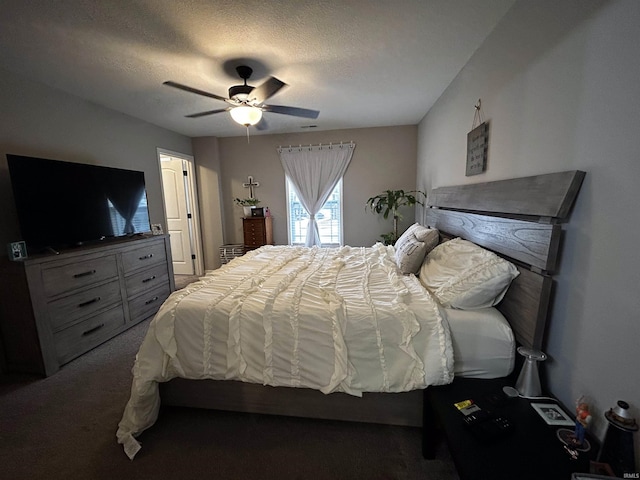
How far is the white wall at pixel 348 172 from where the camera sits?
432 cm

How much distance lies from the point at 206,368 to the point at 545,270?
1.78 metres

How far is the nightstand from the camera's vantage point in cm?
90

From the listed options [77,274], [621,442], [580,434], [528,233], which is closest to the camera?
[621,442]

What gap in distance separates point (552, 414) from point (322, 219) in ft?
12.8

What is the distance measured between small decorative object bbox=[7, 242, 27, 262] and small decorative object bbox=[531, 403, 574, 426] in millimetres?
3342

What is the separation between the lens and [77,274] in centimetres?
233

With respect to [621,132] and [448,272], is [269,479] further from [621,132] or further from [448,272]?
[621,132]

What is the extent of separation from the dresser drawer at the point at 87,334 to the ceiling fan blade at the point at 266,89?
8.15ft

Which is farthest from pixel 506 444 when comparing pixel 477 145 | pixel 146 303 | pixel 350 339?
pixel 146 303

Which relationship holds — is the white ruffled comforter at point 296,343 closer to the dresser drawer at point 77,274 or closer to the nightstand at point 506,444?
the nightstand at point 506,444

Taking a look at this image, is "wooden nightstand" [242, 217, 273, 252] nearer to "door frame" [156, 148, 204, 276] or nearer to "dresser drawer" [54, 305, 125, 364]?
"door frame" [156, 148, 204, 276]

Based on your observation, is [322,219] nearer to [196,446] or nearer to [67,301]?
[67,301]

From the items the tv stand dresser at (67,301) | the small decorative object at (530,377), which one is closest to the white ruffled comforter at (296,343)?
the small decorative object at (530,377)

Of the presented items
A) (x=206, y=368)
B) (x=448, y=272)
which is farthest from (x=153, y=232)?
(x=448, y=272)
